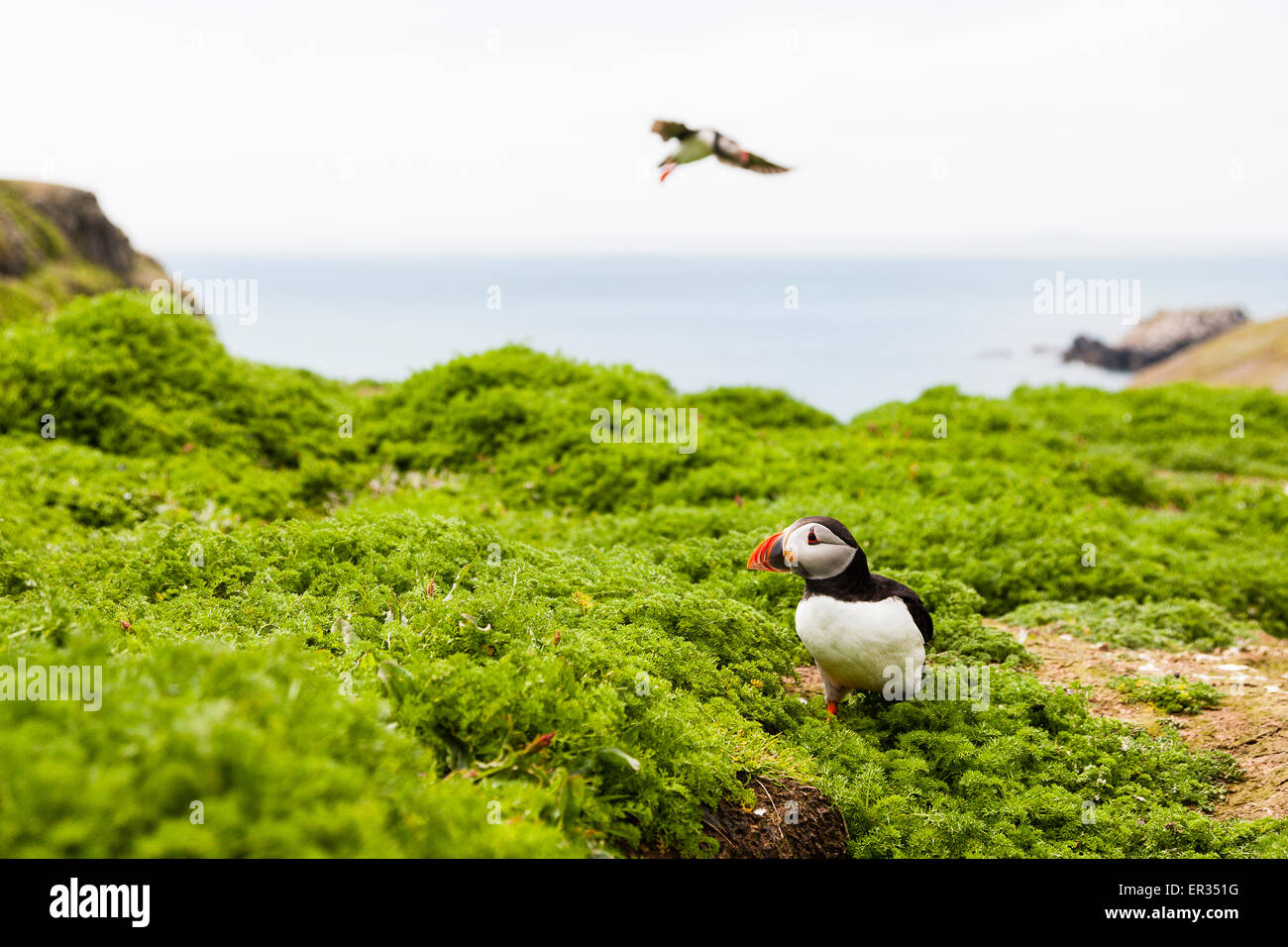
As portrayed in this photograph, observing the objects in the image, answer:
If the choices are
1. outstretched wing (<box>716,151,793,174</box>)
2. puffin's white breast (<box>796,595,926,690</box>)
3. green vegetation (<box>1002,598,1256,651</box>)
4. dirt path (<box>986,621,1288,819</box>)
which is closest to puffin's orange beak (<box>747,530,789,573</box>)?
puffin's white breast (<box>796,595,926,690</box>)

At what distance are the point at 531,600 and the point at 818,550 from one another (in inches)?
76.3

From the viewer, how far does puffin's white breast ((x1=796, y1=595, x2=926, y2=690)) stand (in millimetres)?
6156

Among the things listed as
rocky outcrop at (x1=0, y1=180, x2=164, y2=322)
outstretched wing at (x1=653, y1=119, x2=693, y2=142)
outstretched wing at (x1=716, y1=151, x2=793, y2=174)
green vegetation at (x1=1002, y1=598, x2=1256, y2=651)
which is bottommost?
green vegetation at (x1=1002, y1=598, x2=1256, y2=651)

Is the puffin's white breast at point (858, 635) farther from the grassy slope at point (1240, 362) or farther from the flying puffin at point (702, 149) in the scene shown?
the grassy slope at point (1240, 362)

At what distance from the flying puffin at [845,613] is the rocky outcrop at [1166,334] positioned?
127 feet

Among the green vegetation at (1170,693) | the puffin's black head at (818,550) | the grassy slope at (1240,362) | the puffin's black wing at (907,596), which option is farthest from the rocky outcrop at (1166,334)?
the puffin's black head at (818,550)

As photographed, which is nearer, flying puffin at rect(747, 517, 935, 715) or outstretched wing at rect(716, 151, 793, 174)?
outstretched wing at rect(716, 151, 793, 174)

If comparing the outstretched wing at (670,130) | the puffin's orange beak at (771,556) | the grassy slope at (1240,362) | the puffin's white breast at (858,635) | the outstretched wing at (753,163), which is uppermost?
the grassy slope at (1240,362)

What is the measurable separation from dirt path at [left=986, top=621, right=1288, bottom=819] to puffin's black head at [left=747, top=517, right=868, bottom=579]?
8.91ft

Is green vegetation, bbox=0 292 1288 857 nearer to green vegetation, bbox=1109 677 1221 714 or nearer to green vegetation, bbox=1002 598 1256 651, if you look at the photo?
green vegetation, bbox=1002 598 1256 651

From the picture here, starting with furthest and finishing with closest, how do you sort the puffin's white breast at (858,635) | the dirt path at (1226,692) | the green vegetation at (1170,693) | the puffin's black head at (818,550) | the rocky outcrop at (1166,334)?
1. the rocky outcrop at (1166,334)
2. the green vegetation at (1170,693)
3. the dirt path at (1226,692)
4. the puffin's black head at (818,550)
5. the puffin's white breast at (858,635)

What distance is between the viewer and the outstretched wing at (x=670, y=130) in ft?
19.1

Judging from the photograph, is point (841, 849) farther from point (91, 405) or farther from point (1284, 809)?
point (91, 405)
